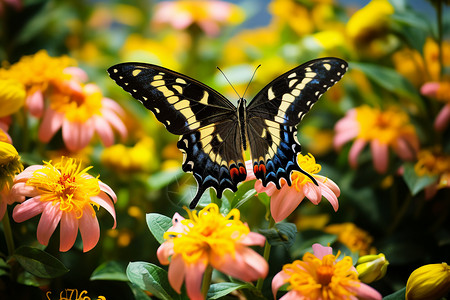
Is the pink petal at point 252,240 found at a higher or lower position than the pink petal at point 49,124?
lower

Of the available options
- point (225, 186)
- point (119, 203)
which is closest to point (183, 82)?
point (225, 186)

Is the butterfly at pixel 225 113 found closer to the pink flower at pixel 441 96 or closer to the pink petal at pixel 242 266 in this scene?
the pink petal at pixel 242 266

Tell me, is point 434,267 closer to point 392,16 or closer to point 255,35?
point 392,16

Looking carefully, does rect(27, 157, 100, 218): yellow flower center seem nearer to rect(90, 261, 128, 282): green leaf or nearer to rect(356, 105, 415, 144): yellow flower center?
rect(90, 261, 128, 282): green leaf

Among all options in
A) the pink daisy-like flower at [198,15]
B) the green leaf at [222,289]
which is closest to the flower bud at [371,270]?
the green leaf at [222,289]

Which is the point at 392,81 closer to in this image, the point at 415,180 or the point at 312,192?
the point at 415,180

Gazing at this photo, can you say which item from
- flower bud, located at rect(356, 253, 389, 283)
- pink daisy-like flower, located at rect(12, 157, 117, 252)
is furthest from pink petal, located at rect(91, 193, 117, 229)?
flower bud, located at rect(356, 253, 389, 283)

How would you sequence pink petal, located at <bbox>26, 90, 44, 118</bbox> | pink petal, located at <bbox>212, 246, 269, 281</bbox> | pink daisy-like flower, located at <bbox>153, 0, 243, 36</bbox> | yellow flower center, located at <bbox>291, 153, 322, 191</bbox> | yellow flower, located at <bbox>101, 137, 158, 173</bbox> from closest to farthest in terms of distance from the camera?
pink petal, located at <bbox>212, 246, 269, 281</bbox>
yellow flower center, located at <bbox>291, 153, 322, 191</bbox>
pink petal, located at <bbox>26, 90, 44, 118</bbox>
yellow flower, located at <bbox>101, 137, 158, 173</bbox>
pink daisy-like flower, located at <bbox>153, 0, 243, 36</bbox>
